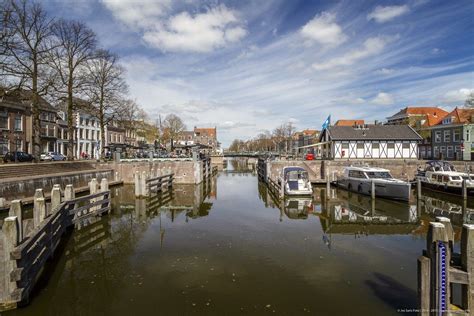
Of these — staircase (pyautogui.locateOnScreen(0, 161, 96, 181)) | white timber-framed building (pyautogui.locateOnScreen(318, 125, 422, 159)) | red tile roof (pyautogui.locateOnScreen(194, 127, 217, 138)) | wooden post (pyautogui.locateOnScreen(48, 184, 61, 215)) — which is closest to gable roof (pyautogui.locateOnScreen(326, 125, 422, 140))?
white timber-framed building (pyautogui.locateOnScreen(318, 125, 422, 159))

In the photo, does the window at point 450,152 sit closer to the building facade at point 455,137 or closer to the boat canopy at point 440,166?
the building facade at point 455,137

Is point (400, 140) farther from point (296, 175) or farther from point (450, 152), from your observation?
point (296, 175)

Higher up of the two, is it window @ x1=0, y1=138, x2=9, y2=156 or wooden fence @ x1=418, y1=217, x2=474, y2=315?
A: window @ x1=0, y1=138, x2=9, y2=156

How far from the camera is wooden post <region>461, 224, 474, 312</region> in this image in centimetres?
486

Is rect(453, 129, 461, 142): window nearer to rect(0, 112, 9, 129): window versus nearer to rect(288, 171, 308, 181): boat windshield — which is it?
rect(288, 171, 308, 181): boat windshield

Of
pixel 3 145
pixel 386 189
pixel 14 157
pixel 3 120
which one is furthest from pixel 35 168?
pixel 386 189

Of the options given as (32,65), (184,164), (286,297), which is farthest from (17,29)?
(286,297)

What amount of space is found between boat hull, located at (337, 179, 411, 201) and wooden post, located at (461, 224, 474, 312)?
58.1 ft

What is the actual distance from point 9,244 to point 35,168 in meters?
22.3

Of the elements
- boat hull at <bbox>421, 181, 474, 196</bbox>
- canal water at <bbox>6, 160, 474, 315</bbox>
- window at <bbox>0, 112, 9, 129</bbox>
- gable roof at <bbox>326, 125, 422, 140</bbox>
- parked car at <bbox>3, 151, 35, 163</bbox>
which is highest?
window at <bbox>0, 112, 9, 129</bbox>

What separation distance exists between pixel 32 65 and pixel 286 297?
2831 centimetres

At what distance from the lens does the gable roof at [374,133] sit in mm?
41844

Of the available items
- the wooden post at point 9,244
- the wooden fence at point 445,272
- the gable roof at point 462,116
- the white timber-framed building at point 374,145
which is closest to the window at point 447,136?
the gable roof at point 462,116

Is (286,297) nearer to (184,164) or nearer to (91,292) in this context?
(91,292)
